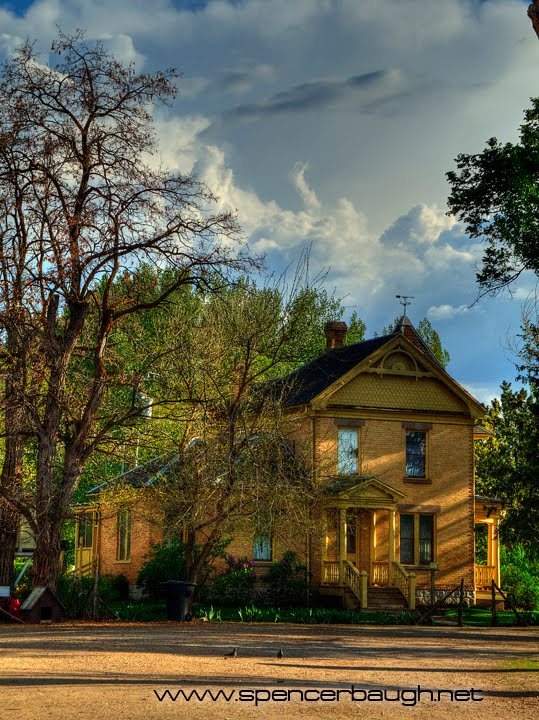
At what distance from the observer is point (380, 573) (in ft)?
119

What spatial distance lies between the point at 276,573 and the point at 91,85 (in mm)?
16607

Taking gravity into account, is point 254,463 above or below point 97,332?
below

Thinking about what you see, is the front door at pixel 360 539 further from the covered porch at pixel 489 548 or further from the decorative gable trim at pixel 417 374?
the covered porch at pixel 489 548

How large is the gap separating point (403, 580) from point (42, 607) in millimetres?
13969

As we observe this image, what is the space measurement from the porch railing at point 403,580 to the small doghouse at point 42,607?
1313cm

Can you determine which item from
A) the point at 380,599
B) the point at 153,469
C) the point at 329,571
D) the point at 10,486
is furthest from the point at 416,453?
the point at 10,486

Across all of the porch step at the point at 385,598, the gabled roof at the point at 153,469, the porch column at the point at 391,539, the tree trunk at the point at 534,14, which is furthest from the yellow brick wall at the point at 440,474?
the tree trunk at the point at 534,14

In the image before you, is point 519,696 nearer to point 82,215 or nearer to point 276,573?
point 82,215

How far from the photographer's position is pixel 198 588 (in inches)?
1230

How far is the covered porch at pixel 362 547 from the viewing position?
3459 cm

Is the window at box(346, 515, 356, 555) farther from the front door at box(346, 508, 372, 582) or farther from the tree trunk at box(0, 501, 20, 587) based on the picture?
the tree trunk at box(0, 501, 20, 587)

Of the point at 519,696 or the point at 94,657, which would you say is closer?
the point at 519,696

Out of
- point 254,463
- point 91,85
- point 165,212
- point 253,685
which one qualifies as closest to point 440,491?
point 254,463

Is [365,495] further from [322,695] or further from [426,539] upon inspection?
[322,695]
